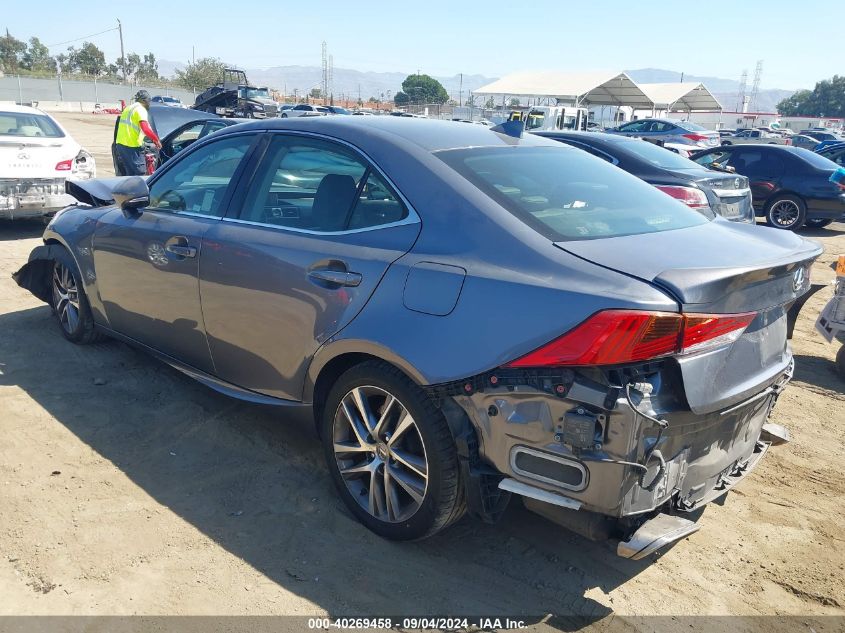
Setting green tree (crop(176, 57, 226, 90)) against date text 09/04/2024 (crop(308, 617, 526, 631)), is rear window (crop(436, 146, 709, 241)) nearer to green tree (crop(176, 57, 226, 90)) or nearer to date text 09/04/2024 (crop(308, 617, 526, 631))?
date text 09/04/2024 (crop(308, 617, 526, 631))

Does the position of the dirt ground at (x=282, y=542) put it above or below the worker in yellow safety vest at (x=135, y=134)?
below

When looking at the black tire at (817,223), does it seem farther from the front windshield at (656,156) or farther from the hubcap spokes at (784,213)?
the front windshield at (656,156)

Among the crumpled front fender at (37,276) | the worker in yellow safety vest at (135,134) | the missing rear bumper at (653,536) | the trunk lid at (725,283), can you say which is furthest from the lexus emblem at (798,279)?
the worker in yellow safety vest at (135,134)

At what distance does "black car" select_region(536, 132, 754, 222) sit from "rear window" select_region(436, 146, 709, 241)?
4892 millimetres

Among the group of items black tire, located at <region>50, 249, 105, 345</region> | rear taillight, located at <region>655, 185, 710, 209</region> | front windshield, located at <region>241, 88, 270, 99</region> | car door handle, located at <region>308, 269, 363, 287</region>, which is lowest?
black tire, located at <region>50, 249, 105, 345</region>

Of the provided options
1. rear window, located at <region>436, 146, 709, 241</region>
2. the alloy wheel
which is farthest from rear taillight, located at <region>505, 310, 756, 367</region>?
the alloy wheel

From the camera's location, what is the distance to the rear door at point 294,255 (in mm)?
3004

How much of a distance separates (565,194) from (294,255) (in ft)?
4.12

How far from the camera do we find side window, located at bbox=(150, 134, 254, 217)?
3.82m

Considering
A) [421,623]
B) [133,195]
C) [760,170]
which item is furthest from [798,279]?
[760,170]

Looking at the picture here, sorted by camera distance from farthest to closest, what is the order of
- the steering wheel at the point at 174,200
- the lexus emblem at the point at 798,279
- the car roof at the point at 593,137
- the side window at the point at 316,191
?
the car roof at the point at 593,137 → the steering wheel at the point at 174,200 → the side window at the point at 316,191 → the lexus emblem at the point at 798,279

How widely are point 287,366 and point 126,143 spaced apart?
9.28 meters

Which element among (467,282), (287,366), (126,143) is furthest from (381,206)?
(126,143)

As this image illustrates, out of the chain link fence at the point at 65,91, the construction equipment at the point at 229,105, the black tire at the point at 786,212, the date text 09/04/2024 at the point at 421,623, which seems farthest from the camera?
the chain link fence at the point at 65,91
